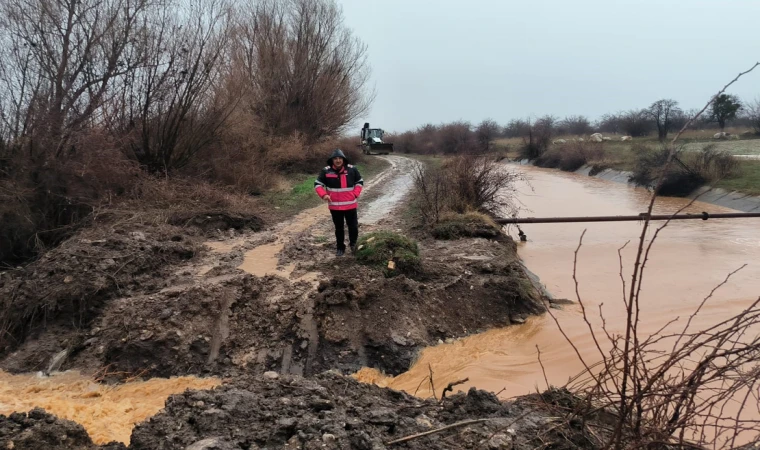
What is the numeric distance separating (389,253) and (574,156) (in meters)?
30.3

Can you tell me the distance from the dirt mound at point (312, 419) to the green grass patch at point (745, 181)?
56.4 feet

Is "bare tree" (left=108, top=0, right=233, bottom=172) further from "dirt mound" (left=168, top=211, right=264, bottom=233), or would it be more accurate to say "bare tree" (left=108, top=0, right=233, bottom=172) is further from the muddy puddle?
the muddy puddle

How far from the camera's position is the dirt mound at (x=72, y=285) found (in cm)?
573

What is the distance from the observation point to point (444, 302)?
6.59 meters

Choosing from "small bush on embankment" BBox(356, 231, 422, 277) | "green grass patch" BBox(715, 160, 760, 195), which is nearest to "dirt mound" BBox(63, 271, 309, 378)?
"small bush on embankment" BBox(356, 231, 422, 277)

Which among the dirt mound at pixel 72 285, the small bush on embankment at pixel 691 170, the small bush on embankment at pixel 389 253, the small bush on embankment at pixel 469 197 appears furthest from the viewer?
the small bush on embankment at pixel 691 170

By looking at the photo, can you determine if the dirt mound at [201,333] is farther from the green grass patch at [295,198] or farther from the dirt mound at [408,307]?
the green grass patch at [295,198]

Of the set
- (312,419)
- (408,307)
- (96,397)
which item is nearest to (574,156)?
(408,307)

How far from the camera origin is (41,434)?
10.1 ft

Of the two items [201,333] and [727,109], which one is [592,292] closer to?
[201,333]

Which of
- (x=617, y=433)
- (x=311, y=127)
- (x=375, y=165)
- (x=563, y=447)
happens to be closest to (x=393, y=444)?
(x=563, y=447)

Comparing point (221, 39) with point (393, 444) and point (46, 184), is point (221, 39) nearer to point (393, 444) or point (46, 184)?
point (46, 184)

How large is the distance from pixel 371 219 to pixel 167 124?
6.57 metres

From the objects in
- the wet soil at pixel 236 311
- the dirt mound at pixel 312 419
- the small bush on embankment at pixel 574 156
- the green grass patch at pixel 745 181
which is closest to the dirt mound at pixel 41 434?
the dirt mound at pixel 312 419
